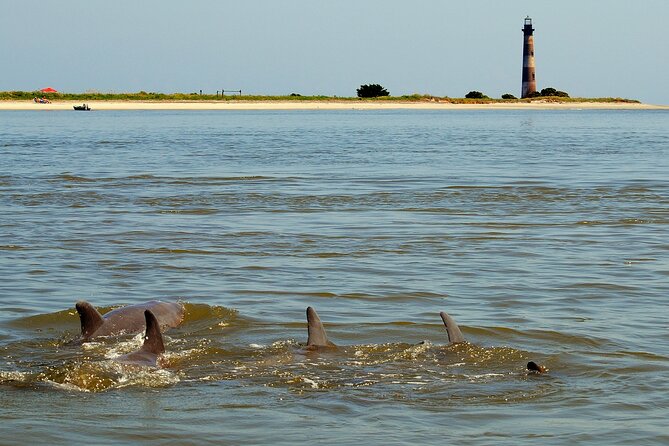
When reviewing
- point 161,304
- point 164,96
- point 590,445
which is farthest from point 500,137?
point 164,96

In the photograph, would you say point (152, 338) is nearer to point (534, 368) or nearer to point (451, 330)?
point (451, 330)

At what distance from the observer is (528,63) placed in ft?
385

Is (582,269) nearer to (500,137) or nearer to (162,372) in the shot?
(162,372)

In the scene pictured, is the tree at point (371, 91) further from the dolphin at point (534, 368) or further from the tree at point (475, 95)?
the dolphin at point (534, 368)

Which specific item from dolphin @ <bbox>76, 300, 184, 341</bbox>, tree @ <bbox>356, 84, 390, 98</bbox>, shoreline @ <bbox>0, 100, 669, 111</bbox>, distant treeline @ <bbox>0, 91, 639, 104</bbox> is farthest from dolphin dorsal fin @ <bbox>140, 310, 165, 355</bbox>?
tree @ <bbox>356, 84, 390, 98</bbox>

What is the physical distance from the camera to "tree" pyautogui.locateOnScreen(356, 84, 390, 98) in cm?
12862

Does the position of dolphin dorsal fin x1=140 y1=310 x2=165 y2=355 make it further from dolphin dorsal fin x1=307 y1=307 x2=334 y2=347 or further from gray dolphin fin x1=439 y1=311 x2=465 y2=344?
gray dolphin fin x1=439 y1=311 x2=465 y2=344

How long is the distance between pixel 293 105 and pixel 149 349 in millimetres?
105068

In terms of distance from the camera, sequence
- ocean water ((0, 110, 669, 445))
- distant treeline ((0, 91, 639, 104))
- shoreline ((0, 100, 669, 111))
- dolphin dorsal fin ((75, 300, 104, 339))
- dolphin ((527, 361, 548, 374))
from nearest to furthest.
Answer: ocean water ((0, 110, 669, 445)) → dolphin ((527, 361, 548, 374)) → dolphin dorsal fin ((75, 300, 104, 339)) → shoreline ((0, 100, 669, 111)) → distant treeline ((0, 91, 639, 104))

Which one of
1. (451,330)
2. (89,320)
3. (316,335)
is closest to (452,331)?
(451,330)

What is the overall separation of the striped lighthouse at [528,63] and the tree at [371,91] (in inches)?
658

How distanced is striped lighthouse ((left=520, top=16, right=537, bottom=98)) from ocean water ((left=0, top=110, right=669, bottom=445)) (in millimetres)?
93635

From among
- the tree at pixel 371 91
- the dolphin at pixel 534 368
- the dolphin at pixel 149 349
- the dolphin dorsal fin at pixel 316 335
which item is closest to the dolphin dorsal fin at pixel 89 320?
the dolphin at pixel 149 349

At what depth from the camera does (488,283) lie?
12.1 metres
